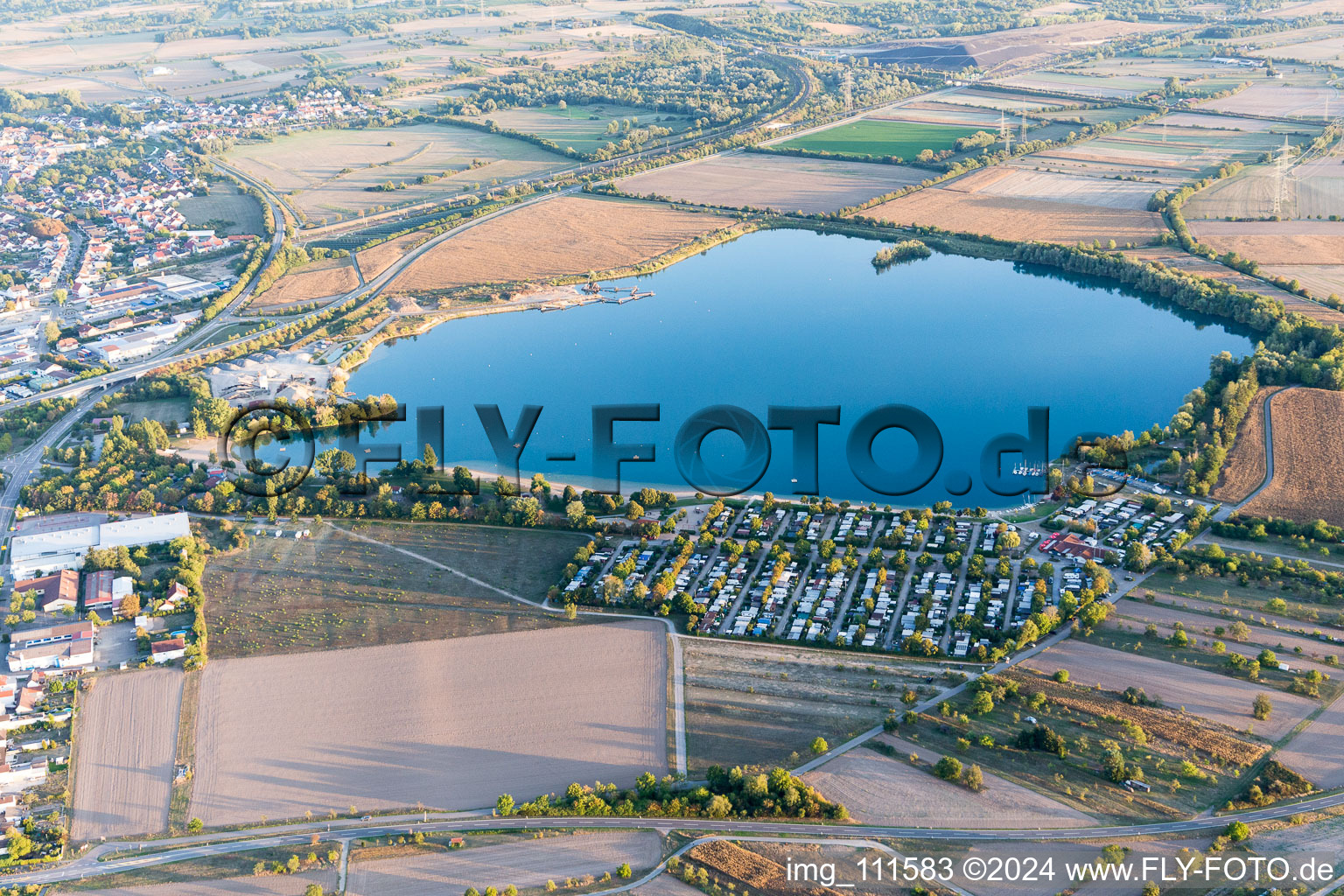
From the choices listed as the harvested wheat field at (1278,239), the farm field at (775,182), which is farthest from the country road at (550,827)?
the farm field at (775,182)

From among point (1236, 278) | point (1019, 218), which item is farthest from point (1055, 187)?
point (1236, 278)

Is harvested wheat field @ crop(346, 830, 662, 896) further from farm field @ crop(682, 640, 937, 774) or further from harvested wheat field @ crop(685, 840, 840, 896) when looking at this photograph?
farm field @ crop(682, 640, 937, 774)

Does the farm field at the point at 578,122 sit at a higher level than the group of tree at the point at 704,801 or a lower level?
higher

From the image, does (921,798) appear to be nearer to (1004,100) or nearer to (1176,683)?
(1176,683)

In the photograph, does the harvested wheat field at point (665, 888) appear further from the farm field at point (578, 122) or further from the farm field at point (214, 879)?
the farm field at point (578, 122)

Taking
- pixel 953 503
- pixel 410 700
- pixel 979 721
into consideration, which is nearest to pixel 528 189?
pixel 953 503

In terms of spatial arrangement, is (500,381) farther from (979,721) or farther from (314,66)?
(314,66)
